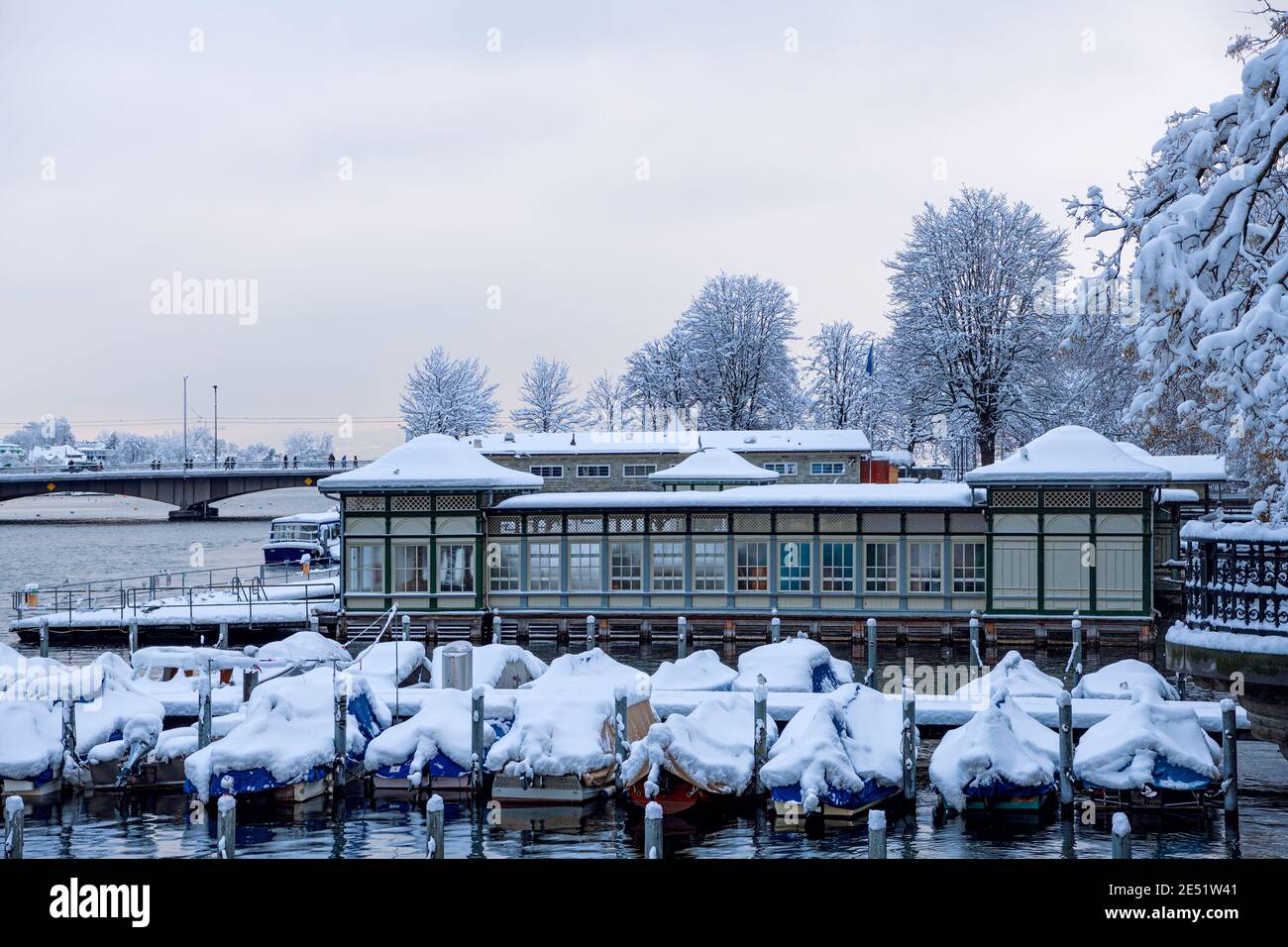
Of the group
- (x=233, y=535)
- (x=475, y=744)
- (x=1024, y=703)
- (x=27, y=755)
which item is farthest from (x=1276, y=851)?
(x=233, y=535)

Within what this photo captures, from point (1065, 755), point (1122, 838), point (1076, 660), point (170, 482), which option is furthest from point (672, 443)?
point (170, 482)

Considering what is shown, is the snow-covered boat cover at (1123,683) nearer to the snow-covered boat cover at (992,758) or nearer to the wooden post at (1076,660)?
the snow-covered boat cover at (992,758)

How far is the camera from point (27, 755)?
19.4m

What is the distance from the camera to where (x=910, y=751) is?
1800 centimetres

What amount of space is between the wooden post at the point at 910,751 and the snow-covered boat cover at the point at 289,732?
858 centimetres

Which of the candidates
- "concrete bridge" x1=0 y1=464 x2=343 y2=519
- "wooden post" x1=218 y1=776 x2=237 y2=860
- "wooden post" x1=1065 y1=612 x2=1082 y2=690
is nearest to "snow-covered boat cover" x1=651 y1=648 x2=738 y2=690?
"wooden post" x1=1065 y1=612 x2=1082 y2=690

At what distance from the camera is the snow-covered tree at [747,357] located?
286 feet

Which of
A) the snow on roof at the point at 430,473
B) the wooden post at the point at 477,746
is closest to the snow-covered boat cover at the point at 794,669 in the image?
the wooden post at the point at 477,746

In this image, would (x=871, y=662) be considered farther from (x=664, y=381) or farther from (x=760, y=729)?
(x=664, y=381)

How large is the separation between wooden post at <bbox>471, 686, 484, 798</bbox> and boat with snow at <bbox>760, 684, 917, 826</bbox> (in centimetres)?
443

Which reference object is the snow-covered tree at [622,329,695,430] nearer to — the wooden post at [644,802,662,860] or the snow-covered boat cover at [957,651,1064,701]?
the snow-covered boat cover at [957,651,1064,701]

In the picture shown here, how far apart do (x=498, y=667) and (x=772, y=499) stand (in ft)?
44.4

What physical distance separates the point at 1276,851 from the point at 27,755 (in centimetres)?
1785
